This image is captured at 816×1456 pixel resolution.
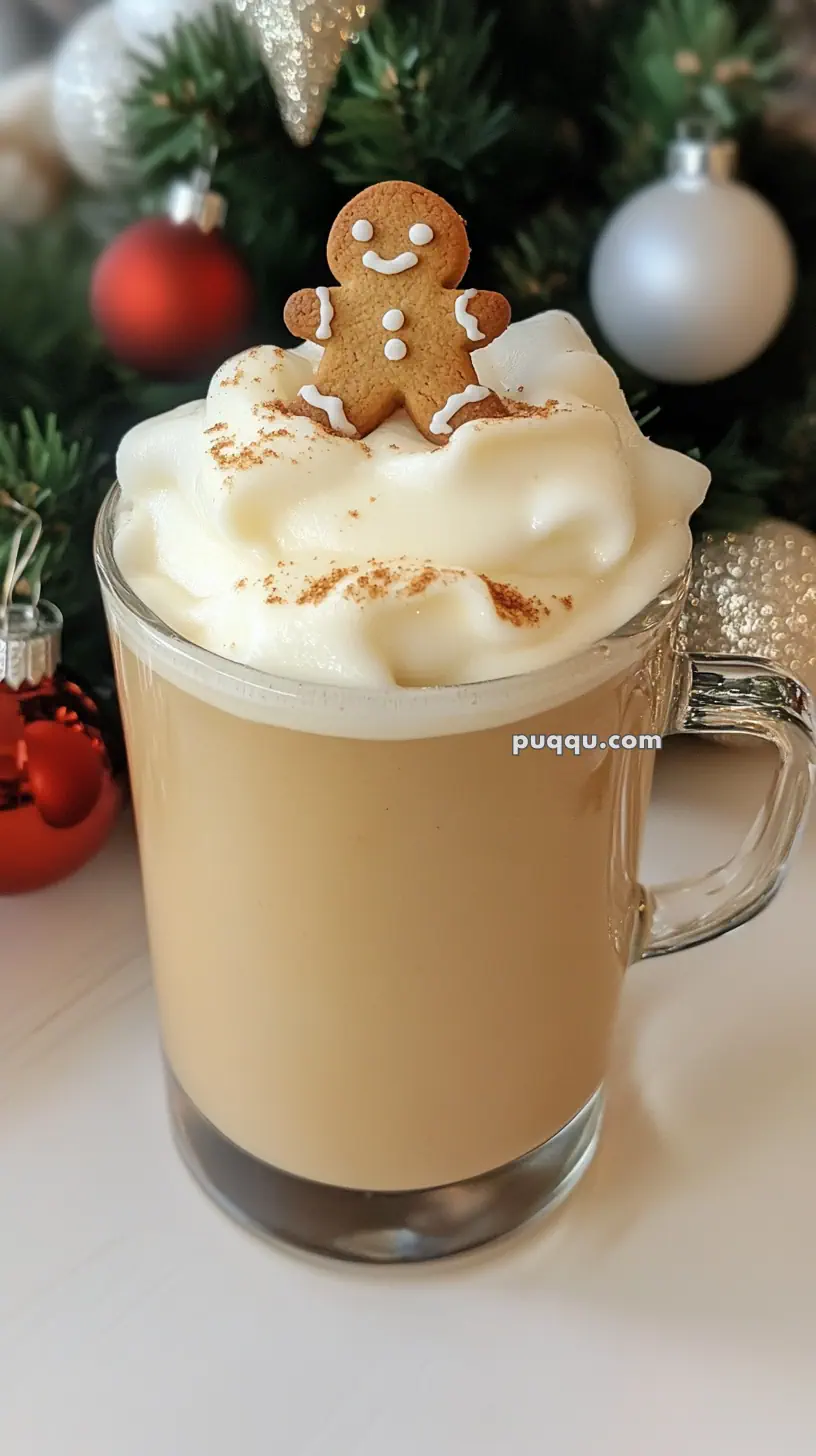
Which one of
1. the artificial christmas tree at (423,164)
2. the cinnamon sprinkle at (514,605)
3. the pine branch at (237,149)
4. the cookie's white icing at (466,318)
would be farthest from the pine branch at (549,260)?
the cinnamon sprinkle at (514,605)

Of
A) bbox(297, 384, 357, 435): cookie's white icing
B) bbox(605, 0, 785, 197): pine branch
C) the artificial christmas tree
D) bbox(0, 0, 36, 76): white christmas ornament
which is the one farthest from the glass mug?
bbox(0, 0, 36, 76): white christmas ornament

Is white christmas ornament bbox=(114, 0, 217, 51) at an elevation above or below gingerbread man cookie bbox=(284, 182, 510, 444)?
above

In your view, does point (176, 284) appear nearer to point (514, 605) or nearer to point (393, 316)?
point (393, 316)

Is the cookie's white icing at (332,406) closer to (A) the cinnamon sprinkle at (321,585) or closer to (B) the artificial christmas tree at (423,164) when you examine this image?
(A) the cinnamon sprinkle at (321,585)

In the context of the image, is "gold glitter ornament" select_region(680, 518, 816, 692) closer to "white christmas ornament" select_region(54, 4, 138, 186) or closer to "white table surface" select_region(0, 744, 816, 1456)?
"white table surface" select_region(0, 744, 816, 1456)

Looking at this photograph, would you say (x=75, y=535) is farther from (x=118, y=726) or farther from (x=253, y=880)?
(x=253, y=880)

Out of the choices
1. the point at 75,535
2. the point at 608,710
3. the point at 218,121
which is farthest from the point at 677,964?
the point at 218,121
